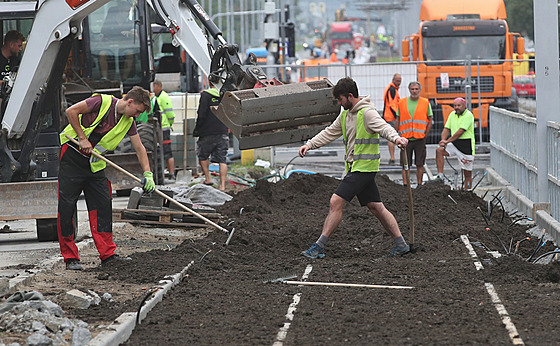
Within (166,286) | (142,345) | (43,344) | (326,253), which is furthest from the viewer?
(326,253)

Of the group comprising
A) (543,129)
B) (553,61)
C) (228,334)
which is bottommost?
(228,334)

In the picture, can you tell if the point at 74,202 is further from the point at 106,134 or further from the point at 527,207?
the point at 527,207

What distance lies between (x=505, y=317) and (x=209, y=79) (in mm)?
5805

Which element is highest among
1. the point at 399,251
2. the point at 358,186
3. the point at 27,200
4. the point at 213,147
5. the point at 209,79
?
the point at 209,79

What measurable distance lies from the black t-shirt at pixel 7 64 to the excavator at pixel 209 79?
22 cm

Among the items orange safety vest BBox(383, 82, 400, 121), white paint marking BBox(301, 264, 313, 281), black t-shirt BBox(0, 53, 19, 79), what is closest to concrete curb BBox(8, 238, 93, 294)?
white paint marking BBox(301, 264, 313, 281)

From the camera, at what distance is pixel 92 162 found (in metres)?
10.0

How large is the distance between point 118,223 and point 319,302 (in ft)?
20.6

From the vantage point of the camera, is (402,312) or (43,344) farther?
(402,312)

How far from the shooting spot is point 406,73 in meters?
24.4

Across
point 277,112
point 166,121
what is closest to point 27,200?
point 277,112

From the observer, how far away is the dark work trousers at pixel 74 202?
32.8ft

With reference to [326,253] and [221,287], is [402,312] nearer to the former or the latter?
[221,287]

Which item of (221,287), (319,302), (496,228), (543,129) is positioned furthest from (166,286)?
(543,129)
